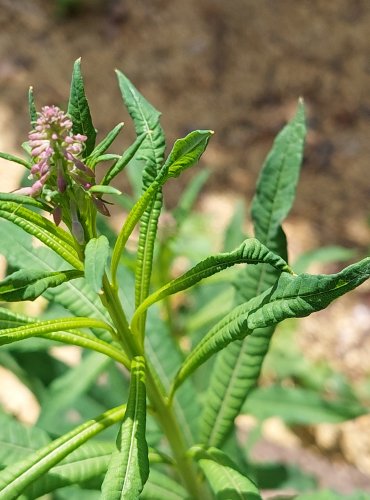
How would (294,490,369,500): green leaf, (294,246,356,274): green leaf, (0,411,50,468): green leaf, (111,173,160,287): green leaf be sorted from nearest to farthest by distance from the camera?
(111,173,160,287): green leaf < (0,411,50,468): green leaf < (294,490,369,500): green leaf < (294,246,356,274): green leaf

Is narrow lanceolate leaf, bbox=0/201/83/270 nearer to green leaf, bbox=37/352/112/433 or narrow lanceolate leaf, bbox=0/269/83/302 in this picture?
narrow lanceolate leaf, bbox=0/269/83/302

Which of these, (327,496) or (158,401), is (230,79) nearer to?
(327,496)

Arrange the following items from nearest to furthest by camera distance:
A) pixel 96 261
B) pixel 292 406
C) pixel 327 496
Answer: pixel 96 261 < pixel 327 496 < pixel 292 406

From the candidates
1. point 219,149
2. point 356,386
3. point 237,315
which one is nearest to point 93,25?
point 219,149

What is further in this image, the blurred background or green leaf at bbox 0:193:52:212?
the blurred background

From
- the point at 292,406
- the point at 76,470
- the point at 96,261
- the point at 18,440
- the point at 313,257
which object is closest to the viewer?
the point at 96,261

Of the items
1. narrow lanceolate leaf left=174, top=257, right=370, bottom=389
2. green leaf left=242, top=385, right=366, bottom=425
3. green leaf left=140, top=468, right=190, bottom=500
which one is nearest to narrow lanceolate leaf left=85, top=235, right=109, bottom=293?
narrow lanceolate leaf left=174, top=257, right=370, bottom=389

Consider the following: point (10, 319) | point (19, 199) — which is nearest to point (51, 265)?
point (10, 319)

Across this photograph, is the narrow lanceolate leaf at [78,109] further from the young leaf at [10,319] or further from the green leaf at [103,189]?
the young leaf at [10,319]
